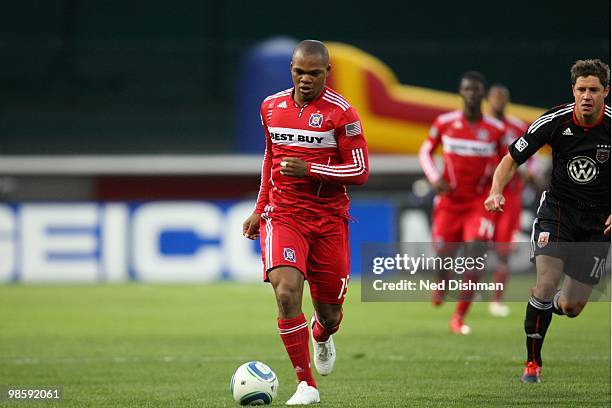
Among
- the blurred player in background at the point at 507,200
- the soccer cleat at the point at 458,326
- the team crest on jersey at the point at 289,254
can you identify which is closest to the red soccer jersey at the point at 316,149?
the team crest on jersey at the point at 289,254

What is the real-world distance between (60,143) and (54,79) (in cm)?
125

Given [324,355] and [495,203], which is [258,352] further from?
[495,203]

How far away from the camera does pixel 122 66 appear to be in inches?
931

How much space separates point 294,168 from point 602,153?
6.52ft

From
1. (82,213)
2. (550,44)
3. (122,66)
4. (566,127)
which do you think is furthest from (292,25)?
(566,127)

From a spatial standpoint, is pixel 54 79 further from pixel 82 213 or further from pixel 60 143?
pixel 82 213

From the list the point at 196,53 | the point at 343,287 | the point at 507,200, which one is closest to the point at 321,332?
the point at 343,287

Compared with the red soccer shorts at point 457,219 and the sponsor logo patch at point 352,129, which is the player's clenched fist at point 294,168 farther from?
the red soccer shorts at point 457,219

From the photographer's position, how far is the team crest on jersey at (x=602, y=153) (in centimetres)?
744

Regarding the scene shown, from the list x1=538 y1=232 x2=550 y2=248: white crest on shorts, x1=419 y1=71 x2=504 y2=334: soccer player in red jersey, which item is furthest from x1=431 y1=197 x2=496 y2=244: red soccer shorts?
x1=538 y1=232 x2=550 y2=248: white crest on shorts

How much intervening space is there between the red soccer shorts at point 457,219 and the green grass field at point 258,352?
3.04 ft

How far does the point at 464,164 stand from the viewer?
1186 centimetres

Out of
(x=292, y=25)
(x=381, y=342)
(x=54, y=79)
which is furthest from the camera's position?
(x=292, y=25)

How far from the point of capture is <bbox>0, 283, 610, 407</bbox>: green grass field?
756 centimetres
